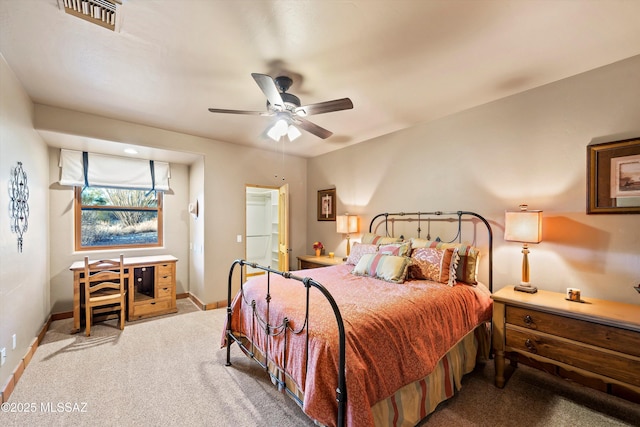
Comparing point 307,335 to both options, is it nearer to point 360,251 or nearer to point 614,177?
point 360,251

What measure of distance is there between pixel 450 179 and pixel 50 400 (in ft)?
14.4

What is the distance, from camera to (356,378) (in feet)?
4.67

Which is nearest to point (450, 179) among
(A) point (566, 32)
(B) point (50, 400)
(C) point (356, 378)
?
(A) point (566, 32)

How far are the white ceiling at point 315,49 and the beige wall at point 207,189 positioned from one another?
0.38 meters

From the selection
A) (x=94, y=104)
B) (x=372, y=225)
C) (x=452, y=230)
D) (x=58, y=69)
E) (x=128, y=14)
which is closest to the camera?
(x=128, y=14)

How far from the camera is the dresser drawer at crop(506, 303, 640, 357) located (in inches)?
69.7

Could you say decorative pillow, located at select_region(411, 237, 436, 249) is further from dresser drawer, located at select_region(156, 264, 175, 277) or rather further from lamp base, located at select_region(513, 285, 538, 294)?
dresser drawer, located at select_region(156, 264, 175, 277)

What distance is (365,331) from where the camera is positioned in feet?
5.37

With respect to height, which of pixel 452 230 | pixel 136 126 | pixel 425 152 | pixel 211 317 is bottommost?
pixel 211 317

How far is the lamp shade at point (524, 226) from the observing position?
2355 mm

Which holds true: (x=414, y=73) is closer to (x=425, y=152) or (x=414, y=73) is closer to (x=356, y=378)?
(x=425, y=152)

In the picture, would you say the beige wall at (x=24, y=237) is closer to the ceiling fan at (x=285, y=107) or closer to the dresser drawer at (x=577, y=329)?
the ceiling fan at (x=285, y=107)

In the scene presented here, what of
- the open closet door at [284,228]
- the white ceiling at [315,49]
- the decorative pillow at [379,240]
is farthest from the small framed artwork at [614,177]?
the open closet door at [284,228]

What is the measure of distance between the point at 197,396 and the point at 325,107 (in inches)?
104
